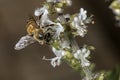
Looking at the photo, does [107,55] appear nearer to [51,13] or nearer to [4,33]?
[4,33]

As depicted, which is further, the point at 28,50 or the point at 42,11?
the point at 28,50

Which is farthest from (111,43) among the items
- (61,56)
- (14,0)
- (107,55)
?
(61,56)

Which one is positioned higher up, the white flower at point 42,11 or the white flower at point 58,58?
the white flower at point 42,11

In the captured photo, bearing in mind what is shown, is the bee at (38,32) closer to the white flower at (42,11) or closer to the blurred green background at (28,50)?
the white flower at (42,11)

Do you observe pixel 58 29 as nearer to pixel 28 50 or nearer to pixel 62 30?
pixel 62 30

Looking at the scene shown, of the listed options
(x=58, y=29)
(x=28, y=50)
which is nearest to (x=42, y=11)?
(x=58, y=29)

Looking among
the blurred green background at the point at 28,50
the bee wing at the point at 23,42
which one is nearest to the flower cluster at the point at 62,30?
the bee wing at the point at 23,42
